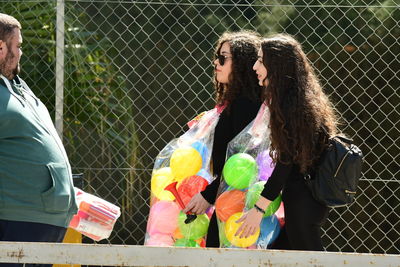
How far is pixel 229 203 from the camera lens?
3.40 m

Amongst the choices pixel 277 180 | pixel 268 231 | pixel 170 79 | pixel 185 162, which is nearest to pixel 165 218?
pixel 185 162

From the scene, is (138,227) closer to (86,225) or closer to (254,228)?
(86,225)

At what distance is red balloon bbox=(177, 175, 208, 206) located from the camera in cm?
357

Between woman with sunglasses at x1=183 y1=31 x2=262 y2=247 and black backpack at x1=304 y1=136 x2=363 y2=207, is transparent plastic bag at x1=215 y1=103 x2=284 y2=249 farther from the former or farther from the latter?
black backpack at x1=304 y1=136 x2=363 y2=207

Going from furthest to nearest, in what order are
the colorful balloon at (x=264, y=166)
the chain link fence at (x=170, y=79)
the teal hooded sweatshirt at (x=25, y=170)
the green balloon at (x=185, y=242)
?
the chain link fence at (x=170, y=79)
the green balloon at (x=185, y=242)
the colorful balloon at (x=264, y=166)
the teal hooded sweatshirt at (x=25, y=170)

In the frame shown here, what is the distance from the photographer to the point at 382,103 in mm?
4703

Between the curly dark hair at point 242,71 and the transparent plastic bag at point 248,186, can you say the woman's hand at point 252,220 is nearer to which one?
the transparent plastic bag at point 248,186

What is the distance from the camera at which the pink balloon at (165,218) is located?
3.54m

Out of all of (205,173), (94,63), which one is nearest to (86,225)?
(205,173)

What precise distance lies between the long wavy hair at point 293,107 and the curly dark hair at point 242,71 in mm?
270

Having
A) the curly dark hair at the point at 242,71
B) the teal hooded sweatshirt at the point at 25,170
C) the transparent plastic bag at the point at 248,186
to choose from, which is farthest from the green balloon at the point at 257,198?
the teal hooded sweatshirt at the point at 25,170

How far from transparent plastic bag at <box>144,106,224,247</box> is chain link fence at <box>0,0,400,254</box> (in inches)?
32.1

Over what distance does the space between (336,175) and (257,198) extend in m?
0.35

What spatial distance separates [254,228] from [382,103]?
1755 millimetres
